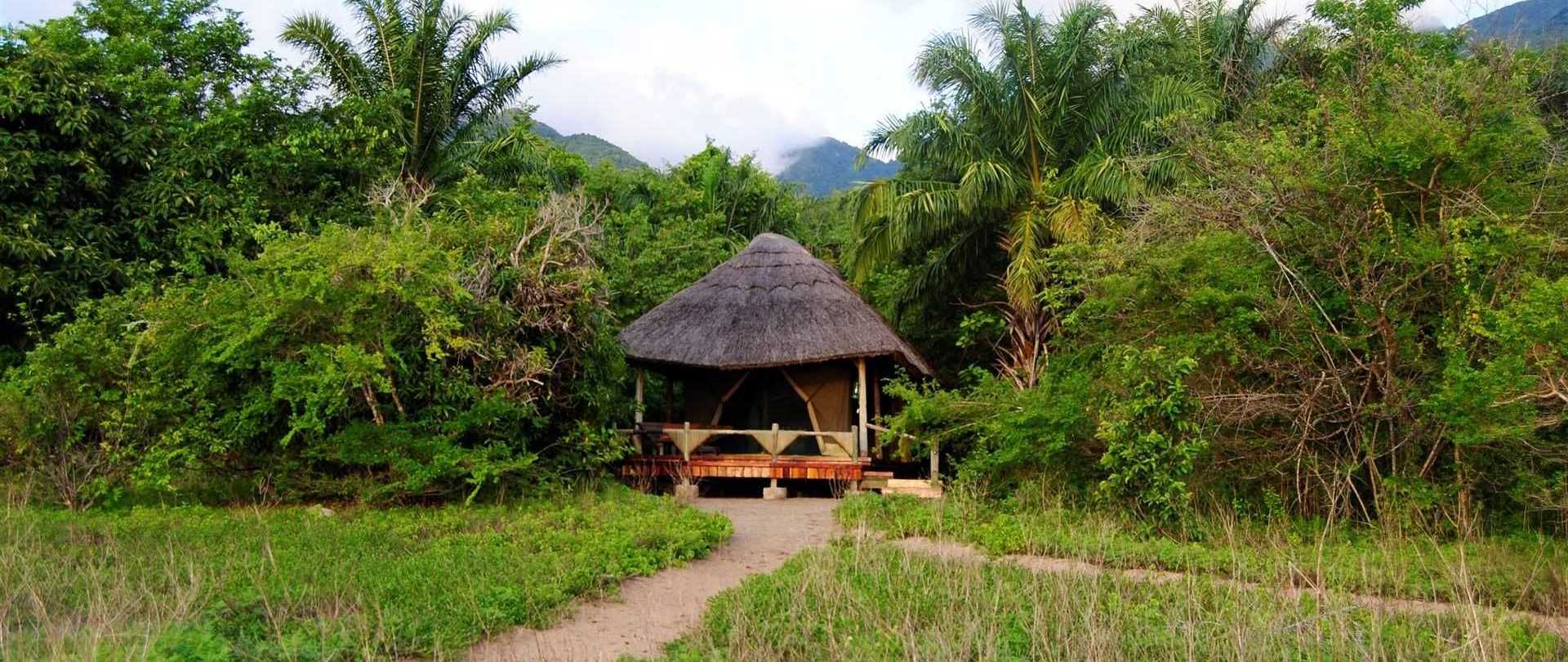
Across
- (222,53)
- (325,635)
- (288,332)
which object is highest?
(222,53)

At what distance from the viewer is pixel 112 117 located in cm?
1393

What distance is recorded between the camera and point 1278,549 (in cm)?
774

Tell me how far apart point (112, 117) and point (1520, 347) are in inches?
633

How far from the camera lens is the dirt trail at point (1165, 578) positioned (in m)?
6.09

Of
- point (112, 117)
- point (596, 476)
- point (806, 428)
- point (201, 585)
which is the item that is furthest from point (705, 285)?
point (201, 585)

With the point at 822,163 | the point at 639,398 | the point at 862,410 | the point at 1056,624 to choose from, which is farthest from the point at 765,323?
the point at 822,163

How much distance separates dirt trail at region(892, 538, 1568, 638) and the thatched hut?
4928 millimetres

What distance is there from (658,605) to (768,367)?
25.4 ft

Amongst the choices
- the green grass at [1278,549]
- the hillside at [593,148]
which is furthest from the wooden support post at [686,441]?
the hillside at [593,148]

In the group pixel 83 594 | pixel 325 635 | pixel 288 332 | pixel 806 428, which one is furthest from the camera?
pixel 806 428

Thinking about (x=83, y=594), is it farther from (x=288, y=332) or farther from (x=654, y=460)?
(x=654, y=460)

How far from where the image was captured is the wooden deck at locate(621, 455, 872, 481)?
1365 cm

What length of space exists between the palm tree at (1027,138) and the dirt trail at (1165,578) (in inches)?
246

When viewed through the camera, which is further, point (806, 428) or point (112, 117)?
point (806, 428)
